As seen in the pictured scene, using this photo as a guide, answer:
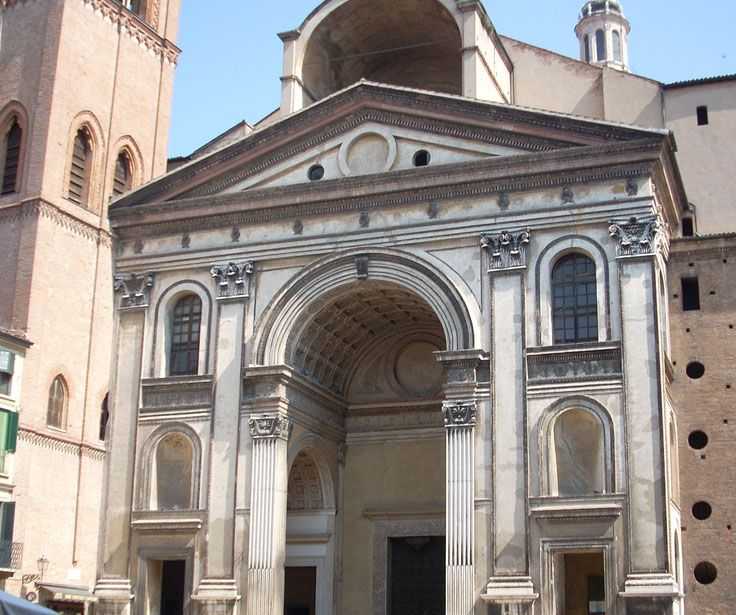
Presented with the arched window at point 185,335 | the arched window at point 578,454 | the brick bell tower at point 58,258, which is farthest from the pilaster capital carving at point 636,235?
the brick bell tower at point 58,258

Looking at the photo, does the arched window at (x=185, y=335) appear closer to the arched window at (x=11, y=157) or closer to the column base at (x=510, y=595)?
the column base at (x=510, y=595)

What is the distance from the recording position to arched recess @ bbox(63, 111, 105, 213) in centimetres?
3559

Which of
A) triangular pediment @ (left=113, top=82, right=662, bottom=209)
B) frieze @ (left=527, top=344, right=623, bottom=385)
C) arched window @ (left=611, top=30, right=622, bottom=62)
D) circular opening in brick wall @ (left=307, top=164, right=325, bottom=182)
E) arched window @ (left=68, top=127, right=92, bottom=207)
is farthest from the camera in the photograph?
arched window @ (left=611, top=30, right=622, bottom=62)

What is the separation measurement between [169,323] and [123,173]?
11710mm

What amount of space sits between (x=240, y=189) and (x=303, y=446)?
21.2 feet

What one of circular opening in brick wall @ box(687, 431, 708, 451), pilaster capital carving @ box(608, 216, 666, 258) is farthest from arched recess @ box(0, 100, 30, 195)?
circular opening in brick wall @ box(687, 431, 708, 451)

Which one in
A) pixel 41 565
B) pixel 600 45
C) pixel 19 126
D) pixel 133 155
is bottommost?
pixel 41 565

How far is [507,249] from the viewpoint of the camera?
2528 centimetres

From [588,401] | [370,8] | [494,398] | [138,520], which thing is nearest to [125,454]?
[138,520]

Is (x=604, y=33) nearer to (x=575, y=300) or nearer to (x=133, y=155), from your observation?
(x=133, y=155)

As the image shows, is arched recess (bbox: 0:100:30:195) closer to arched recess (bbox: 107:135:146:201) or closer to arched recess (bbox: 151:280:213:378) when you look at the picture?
arched recess (bbox: 107:135:146:201)

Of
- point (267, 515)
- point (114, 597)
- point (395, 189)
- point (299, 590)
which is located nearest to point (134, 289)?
point (267, 515)

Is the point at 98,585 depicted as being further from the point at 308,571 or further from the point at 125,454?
the point at 308,571

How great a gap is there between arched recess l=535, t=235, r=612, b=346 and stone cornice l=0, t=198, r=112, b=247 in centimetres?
1378
